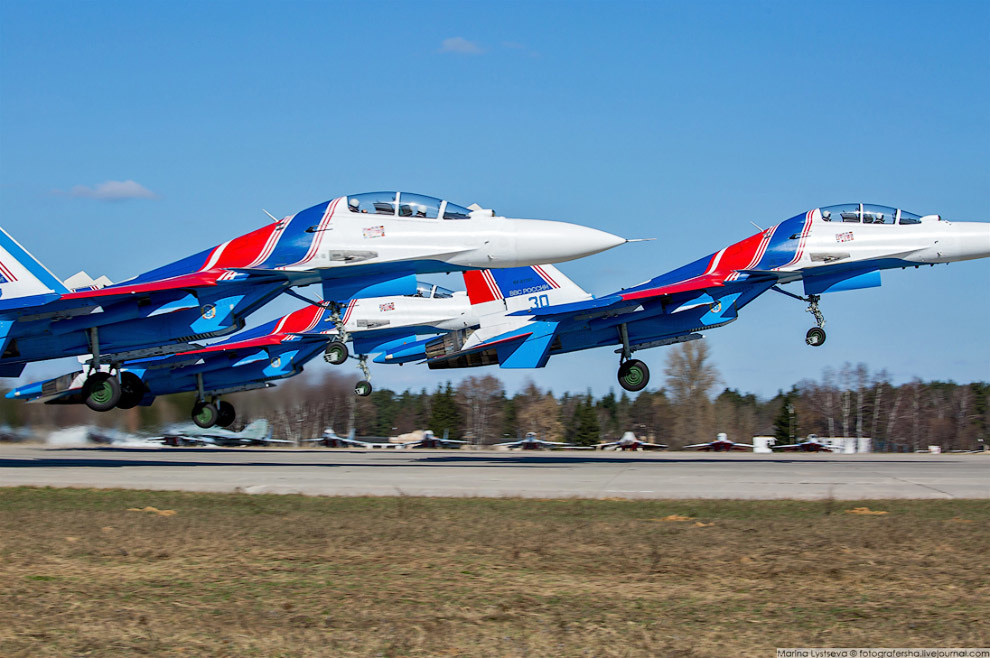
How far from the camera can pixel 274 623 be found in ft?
20.4

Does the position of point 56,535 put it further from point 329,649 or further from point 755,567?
A: point 755,567

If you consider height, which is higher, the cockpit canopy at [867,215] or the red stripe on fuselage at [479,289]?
the cockpit canopy at [867,215]

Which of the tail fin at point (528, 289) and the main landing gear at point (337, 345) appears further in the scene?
the tail fin at point (528, 289)

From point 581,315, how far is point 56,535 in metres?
17.2

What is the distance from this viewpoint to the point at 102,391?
21.3 metres

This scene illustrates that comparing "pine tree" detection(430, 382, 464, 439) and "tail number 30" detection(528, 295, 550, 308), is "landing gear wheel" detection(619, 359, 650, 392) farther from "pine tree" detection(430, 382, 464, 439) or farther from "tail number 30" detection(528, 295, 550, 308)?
"pine tree" detection(430, 382, 464, 439)

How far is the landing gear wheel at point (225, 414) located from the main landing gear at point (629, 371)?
53.6 feet

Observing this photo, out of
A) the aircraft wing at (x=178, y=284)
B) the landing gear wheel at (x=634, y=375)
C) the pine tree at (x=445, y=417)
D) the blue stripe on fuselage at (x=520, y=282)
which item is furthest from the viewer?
the pine tree at (x=445, y=417)

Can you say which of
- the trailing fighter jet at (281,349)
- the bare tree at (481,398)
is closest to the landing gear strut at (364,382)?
the trailing fighter jet at (281,349)

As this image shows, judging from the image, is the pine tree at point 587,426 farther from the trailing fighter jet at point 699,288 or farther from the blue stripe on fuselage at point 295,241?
the blue stripe on fuselage at point 295,241

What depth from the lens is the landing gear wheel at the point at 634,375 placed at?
24891 millimetres

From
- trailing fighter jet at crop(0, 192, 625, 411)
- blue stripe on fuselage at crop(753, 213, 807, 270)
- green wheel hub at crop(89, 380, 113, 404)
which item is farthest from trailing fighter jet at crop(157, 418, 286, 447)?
blue stripe on fuselage at crop(753, 213, 807, 270)

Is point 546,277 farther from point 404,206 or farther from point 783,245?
point 404,206

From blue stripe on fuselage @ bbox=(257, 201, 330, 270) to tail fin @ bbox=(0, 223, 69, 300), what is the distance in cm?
552
